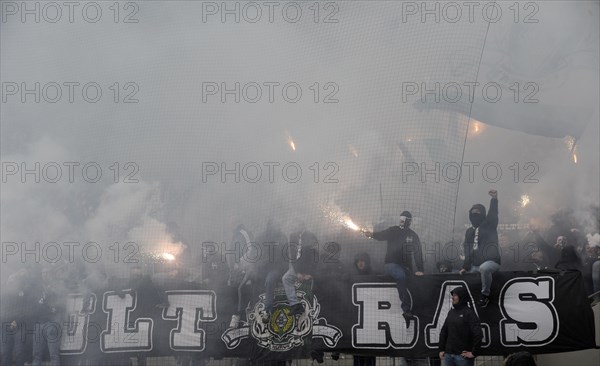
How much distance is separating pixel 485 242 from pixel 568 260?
29.4 inches

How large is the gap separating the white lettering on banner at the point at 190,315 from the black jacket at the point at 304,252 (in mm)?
819

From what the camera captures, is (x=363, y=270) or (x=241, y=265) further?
(x=241, y=265)

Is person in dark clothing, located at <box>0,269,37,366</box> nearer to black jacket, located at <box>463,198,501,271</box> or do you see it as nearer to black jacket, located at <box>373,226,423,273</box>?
black jacket, located at <box>373,226,423,273</box>

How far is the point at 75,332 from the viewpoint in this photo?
25.3 feet

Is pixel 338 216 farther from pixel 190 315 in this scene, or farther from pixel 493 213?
pixel 190 315

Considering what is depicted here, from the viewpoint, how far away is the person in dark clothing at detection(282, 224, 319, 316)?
7.34 m

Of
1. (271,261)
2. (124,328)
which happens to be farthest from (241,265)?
(124,328)

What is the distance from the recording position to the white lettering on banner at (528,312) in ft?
22.9

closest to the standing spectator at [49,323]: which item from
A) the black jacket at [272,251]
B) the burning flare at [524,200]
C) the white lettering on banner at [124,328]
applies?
the white lettering on banner at [124,328]

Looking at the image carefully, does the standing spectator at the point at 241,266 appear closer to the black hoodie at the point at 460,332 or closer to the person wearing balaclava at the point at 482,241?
the black hoodie at the point at 460,332

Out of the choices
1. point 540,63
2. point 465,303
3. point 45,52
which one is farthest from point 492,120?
point 45,52

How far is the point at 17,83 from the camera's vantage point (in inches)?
352

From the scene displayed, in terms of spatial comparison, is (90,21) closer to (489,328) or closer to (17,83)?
(17,83)

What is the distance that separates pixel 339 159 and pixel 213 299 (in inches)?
80.5
